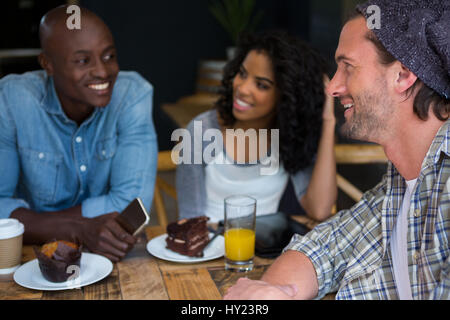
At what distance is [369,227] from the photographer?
3.90 feet

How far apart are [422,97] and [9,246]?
3.09 feet

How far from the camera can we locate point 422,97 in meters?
1.00

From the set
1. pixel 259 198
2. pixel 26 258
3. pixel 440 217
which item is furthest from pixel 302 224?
pixel 26 258

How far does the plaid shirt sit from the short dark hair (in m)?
0.04

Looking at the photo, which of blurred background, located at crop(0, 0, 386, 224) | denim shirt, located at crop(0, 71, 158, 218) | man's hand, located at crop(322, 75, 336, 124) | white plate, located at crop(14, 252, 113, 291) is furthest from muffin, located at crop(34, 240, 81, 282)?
blurred background, located at crop(0, 0, 386, 224)

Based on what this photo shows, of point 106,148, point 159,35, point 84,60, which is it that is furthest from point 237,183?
point 159,35

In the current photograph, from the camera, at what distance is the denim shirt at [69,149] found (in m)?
1.65

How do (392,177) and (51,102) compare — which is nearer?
(392,177)

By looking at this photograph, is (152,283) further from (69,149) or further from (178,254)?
(69,149)

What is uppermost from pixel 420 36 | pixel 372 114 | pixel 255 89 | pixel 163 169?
pixel 420 36

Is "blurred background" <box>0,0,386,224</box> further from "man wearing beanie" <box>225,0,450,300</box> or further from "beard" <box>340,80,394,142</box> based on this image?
"beard" <box>340,80,394,142</box>

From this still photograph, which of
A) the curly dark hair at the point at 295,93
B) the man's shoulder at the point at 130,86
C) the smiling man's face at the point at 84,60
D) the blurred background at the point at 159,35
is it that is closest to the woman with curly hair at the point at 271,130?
the curly dark hair at the point at 295,93

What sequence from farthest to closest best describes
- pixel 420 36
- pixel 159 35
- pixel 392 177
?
pixel 159 35 → pixel 392 177 → pixel 420 36

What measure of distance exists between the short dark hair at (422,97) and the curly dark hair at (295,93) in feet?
Answer: 2.87
